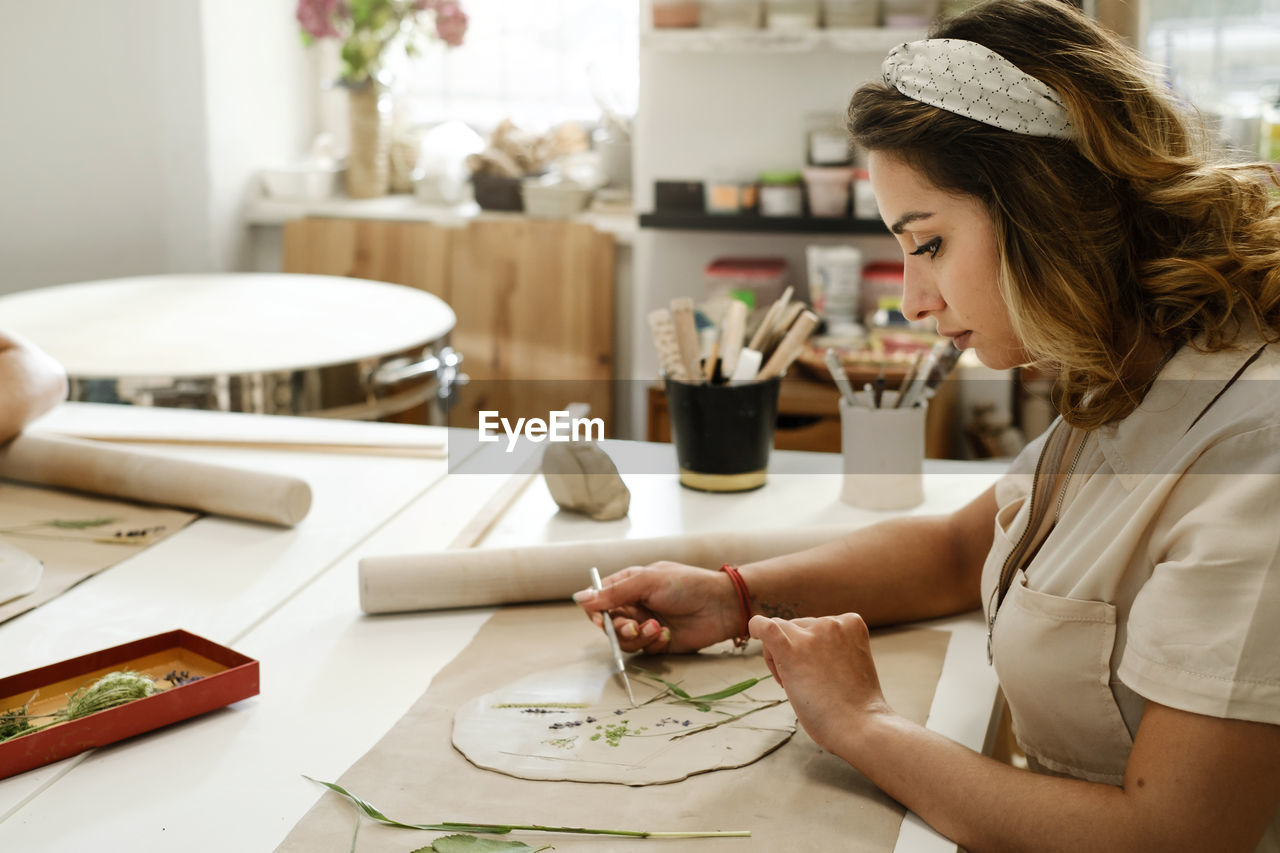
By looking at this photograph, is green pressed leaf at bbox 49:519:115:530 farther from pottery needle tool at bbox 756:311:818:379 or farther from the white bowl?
the white bowl

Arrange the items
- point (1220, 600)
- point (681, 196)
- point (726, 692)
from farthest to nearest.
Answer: point (681, 196)
point (726, 692)
point (1220, 600)

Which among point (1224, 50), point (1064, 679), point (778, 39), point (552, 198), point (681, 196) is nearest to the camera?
point (1064, 679)

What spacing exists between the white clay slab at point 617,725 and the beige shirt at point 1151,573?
20 cm

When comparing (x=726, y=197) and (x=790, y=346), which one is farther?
(x=726, y=197)

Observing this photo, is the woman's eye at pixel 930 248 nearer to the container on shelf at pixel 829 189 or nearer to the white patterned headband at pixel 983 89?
the white patterned headband at pixel 983 89

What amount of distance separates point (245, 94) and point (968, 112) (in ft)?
10.1

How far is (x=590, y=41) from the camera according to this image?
Answer: 12.0 ft

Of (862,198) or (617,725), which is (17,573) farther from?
(862,198)

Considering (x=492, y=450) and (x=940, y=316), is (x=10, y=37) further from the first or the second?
(x=940, y=316)

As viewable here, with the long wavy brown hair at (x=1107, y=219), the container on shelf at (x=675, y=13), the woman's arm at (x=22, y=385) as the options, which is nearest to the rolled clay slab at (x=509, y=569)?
the long wavy brown hair at (x=1107, y=219)

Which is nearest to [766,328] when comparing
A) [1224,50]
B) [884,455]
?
[884,455]

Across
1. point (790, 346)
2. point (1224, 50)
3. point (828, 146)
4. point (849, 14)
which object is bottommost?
point (790, 346)

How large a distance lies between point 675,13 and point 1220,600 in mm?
2394

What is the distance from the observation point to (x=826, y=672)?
0.92 meters
